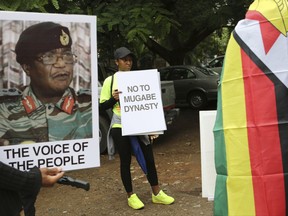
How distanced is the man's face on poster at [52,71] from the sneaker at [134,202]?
120 inches

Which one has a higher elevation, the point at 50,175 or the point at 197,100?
the point at 50,175

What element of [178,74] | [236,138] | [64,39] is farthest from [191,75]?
[64,39]

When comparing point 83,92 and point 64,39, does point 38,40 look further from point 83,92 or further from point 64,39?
point 83,92

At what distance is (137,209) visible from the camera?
17.2ft

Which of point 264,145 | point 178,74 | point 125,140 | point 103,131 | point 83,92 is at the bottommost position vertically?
point 103,131

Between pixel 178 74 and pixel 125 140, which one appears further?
pixel 178 74

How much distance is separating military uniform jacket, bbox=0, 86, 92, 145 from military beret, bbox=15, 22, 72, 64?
18cm

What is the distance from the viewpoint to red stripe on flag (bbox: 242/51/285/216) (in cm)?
237

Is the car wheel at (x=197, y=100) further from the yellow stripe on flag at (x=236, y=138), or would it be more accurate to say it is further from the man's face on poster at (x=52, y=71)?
the man's face on poster at (x=52, y=71)

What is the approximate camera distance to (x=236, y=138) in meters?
2.48

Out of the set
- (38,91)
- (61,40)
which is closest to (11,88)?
(38,91)

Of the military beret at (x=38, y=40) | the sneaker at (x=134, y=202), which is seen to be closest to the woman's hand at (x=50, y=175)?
the military beret at (x=38, y=40)

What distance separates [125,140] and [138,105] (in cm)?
45

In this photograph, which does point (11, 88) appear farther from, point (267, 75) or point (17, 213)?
point (267, 75)
